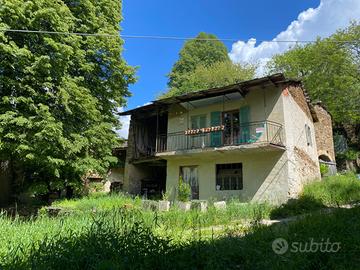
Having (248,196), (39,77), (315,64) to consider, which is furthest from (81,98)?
(315,64)

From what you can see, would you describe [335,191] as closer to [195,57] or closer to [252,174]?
[252,174]

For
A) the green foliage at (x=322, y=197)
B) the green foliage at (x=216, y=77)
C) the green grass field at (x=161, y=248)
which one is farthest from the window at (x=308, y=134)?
the green foliage at (x=216, y=77)

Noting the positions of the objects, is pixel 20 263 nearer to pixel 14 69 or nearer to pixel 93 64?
pixel 14 69

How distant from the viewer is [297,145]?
52.5 ft

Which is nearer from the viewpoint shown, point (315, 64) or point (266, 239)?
point (266, 239)

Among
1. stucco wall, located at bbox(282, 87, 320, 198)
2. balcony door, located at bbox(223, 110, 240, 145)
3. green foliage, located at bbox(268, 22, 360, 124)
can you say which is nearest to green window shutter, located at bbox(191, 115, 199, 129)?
balcony door, located at bbox(223, 110, 240, 145)

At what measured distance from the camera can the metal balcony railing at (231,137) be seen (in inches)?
582

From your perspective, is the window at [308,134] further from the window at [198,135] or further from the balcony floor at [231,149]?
the window at [198,135]

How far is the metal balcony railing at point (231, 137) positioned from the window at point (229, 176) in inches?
49.4

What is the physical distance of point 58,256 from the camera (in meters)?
4.51

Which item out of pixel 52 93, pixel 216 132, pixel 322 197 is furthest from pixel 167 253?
pixel 216 132

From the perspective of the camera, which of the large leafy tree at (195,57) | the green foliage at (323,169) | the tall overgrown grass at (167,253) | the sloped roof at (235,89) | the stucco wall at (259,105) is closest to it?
the tall overgrown grass at (167,253)

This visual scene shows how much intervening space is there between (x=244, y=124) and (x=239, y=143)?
1.30 metres

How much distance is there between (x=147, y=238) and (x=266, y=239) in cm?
223
